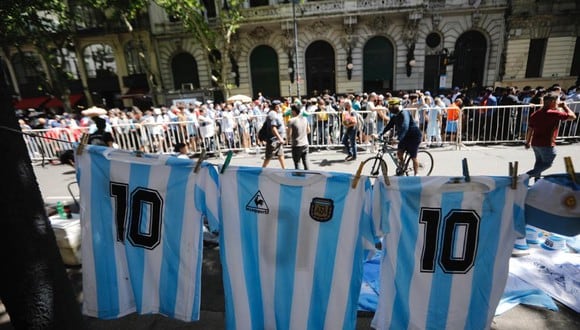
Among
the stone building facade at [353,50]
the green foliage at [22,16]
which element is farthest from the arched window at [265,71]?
the green foliage at [22,16]

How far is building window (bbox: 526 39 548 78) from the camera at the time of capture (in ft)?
70.7

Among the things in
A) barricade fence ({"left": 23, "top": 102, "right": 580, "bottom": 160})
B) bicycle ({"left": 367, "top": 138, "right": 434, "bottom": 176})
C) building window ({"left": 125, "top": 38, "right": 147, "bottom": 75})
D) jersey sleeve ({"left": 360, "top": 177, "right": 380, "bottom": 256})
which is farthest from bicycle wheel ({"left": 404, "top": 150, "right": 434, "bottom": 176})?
building window ({"left": 125, "top": 38, "right": 147, "bottom": 75})

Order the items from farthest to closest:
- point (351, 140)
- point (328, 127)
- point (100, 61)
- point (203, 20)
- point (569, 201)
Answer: point (100, 61) < point (203, 20) < point (328, 127) < point (351, 140) < point (569, 201)

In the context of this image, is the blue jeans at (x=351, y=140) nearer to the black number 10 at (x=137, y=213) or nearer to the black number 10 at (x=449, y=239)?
the black number 10 at (x=449, y=239)

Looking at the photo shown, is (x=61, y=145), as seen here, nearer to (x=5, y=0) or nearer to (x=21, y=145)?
(x=5, y=0)

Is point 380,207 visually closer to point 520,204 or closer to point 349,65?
point 520,204

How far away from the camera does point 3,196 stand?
74.5 inches

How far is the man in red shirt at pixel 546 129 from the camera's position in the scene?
17.8ft

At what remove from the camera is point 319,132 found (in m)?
10.9

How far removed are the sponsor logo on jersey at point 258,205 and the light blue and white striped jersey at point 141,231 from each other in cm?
32

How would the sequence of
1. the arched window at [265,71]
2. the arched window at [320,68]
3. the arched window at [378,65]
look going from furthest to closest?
the arched window at [265,71] → the arched window at [320,68] → the arched window at [378,65]

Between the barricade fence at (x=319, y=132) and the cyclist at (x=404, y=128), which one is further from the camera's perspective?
the barricade fence at (x=319, y=132)

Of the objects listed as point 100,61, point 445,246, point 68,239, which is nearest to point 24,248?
point 68,239

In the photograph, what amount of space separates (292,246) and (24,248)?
1.83m
